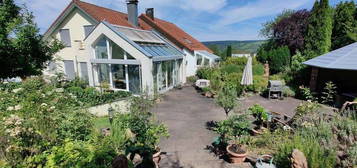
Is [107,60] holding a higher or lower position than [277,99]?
higher

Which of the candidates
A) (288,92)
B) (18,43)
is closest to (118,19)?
(18,43)

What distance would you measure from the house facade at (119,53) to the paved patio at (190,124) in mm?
1841

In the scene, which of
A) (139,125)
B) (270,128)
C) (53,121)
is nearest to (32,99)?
(53,121)

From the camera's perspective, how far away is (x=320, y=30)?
1447 centimetres

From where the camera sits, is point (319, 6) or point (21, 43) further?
point (319, 6)

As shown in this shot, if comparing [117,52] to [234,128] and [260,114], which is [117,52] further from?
[234,128]

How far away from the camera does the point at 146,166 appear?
13.2ft

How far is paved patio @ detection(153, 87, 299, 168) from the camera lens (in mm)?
5680

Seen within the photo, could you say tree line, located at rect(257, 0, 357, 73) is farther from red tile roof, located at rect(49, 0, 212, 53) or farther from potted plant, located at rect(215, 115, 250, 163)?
potted plant, located at rect(215, 115, 250, 163)

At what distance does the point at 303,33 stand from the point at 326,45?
3574 millimetres

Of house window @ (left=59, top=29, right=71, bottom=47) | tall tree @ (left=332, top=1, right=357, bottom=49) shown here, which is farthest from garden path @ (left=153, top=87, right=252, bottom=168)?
tall tree @ (left=332, top=1, right=357, bottom=49)

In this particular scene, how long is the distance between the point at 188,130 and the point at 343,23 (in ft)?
57.4

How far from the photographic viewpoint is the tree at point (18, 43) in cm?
963

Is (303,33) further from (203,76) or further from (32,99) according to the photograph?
(32,99)
